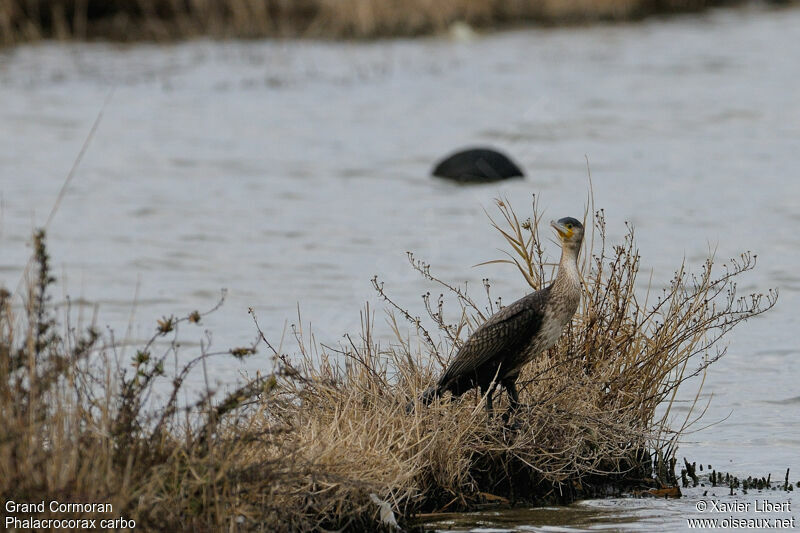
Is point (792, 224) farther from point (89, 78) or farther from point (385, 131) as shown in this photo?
point (89, 78)

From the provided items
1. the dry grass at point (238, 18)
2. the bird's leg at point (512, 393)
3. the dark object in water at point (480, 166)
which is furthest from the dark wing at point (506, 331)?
the dry grass at point (238, 18)

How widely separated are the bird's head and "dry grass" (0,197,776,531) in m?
0.35

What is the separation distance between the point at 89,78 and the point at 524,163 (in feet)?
33.5

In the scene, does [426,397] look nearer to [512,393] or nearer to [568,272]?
[512,393]

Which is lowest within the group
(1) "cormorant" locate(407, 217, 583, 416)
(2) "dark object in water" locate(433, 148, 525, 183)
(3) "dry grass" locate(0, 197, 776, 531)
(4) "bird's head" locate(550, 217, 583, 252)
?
(3) "dry grass" locate(0, 197, 776, 531)

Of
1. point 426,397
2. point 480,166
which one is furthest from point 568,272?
point 480,166

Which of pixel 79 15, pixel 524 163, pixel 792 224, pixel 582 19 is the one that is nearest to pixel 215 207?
pixel 524 163

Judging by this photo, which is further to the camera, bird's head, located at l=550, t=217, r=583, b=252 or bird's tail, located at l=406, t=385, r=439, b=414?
bird's tail, located at l=406, t=385, r=439, b=414

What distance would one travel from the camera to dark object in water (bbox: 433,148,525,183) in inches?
746

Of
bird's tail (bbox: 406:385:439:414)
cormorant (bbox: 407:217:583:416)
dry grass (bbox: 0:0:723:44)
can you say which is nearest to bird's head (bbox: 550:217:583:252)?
cormorant (bbox: 407:217:583:416)

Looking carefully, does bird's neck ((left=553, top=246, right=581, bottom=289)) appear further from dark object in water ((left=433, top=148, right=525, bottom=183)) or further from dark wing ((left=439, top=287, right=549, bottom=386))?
dark object in water ((left=433, top=148, right=525, bottom=183))

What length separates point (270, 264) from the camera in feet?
48.0

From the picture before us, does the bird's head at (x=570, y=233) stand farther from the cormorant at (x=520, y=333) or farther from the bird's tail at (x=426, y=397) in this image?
the bird's tail at (x=426, y=397)

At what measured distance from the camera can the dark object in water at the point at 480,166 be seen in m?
19.0
